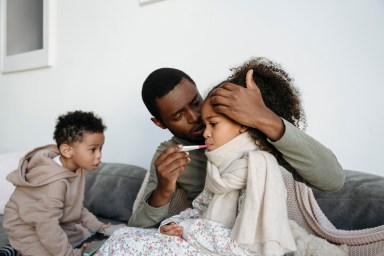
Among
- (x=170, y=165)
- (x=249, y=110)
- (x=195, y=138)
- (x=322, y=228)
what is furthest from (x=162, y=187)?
(x=322, y=228)

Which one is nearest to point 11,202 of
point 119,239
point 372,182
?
point 119,239

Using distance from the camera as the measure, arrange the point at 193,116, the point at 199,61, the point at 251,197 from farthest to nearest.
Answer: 1. the point at 199,61
2. the point at 193,116
3. the point at 251,197

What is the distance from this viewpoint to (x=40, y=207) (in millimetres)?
1194

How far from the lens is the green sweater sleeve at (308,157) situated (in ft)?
2.42

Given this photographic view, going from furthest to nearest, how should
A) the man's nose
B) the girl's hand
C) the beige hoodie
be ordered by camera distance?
the beige hoodie
the man's nose
the girl's hand

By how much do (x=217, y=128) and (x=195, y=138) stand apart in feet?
0.72

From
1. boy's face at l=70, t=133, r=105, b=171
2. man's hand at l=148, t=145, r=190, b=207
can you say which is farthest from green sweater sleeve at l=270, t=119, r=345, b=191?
boy's face at l=70, t=133, r=105, b=171

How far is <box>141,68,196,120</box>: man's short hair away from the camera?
1059mm

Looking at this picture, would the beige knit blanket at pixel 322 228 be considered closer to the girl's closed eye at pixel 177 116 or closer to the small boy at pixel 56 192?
the girl's closed eye at pixel 177 116

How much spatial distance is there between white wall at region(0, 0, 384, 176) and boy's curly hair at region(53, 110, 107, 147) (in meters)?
0.56

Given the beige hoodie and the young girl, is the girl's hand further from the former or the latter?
Answer: the beige hoodie

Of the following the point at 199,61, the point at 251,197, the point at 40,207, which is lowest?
the point at 40,207

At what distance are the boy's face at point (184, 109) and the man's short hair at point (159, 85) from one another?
2 cm

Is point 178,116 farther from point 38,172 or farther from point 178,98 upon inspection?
point 38,172
